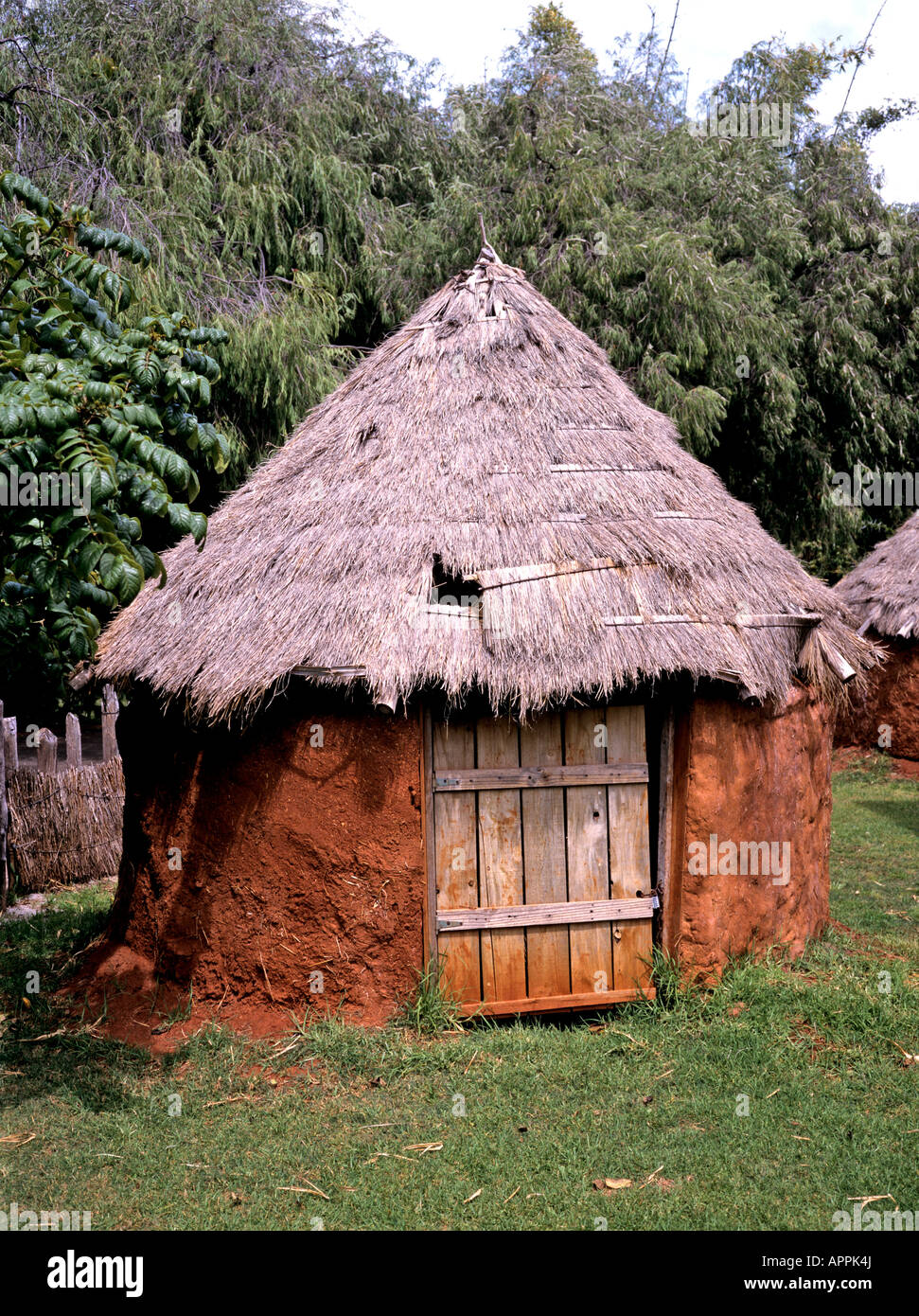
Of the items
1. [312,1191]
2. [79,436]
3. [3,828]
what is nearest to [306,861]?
[312,1191]

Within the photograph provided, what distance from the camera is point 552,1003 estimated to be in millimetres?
6312

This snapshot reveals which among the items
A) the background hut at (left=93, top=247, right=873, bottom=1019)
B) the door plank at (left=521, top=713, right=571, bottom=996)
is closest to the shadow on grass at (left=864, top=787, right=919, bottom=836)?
the background hut at (left=93, top=247, right=873, bottom=1019)

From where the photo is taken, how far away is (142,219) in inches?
450

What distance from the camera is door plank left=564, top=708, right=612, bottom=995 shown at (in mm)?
6379

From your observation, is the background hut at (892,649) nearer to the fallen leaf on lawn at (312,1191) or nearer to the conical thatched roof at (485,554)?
the conical thatched roof at (485,554)

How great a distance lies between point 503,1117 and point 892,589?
11365 millimetres

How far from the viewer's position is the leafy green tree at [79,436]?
13.8ft

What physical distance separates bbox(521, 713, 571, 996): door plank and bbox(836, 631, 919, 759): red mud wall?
29.2 feet

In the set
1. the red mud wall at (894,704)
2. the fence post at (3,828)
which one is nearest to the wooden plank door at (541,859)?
the fence post at (3,828)

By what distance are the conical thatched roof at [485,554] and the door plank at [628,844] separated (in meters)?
0.50
